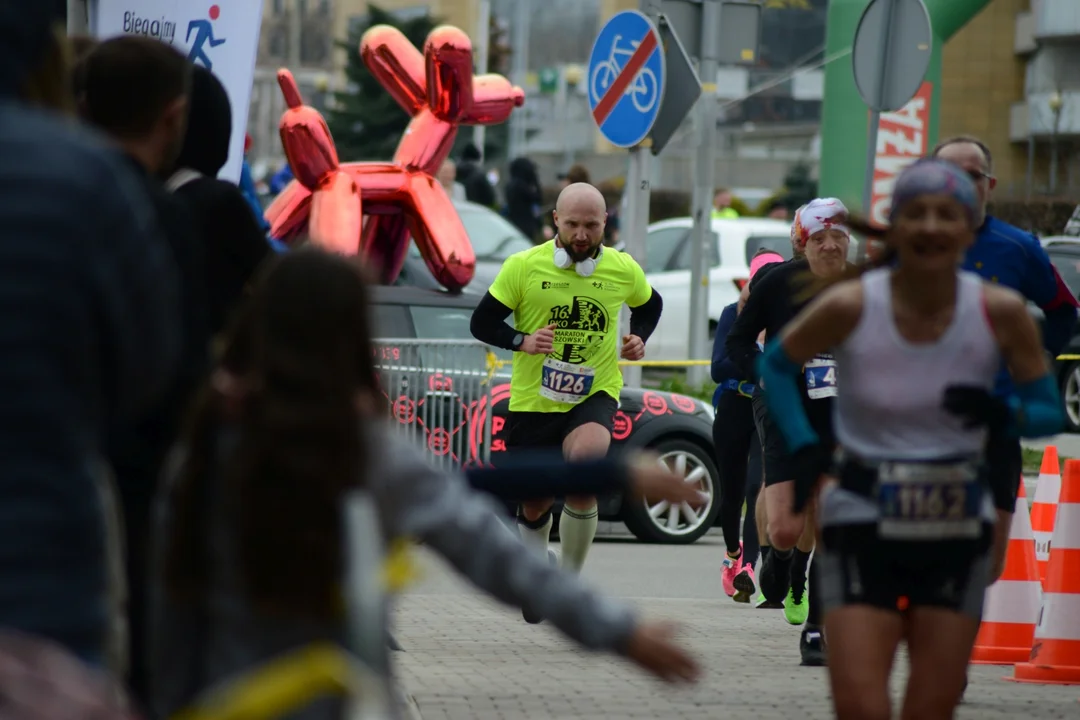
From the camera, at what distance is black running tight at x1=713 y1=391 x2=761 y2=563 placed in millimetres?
11352

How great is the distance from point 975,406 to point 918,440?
→ 196 mm

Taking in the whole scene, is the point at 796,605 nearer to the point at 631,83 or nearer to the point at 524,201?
the point at 631,83

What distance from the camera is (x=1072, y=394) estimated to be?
2105 cm

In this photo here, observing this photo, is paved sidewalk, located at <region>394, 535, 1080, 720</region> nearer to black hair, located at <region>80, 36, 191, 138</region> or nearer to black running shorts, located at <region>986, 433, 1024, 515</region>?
black running shorts, located at <region>986, 433, 1024, 515</region>

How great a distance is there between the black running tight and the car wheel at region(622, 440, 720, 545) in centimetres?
233

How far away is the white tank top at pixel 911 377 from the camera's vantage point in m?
4.81

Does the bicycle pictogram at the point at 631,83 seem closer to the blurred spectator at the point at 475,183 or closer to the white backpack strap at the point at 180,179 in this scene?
the white backpack strap at the point at 180,179

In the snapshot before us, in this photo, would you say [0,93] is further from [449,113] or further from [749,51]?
Answer: [749,51]

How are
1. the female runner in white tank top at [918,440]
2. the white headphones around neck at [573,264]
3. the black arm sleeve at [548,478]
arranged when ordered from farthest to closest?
the white headphones around neck at [573,264] → the female runner in white tank top at [918,440] → the black arm sleeve at [548,478]

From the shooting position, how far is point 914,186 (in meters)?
4.95

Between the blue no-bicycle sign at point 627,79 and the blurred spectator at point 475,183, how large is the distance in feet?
47.8

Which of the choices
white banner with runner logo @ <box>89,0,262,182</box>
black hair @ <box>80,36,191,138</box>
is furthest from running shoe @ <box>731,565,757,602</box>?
black hair @ <box>80,36,191,138</box>

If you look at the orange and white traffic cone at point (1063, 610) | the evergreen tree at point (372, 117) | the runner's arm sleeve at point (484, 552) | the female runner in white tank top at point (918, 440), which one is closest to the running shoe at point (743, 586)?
the orange and white traffic cone at point (1063, 610)

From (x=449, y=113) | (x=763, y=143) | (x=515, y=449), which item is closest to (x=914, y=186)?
(x=515, y=449)
